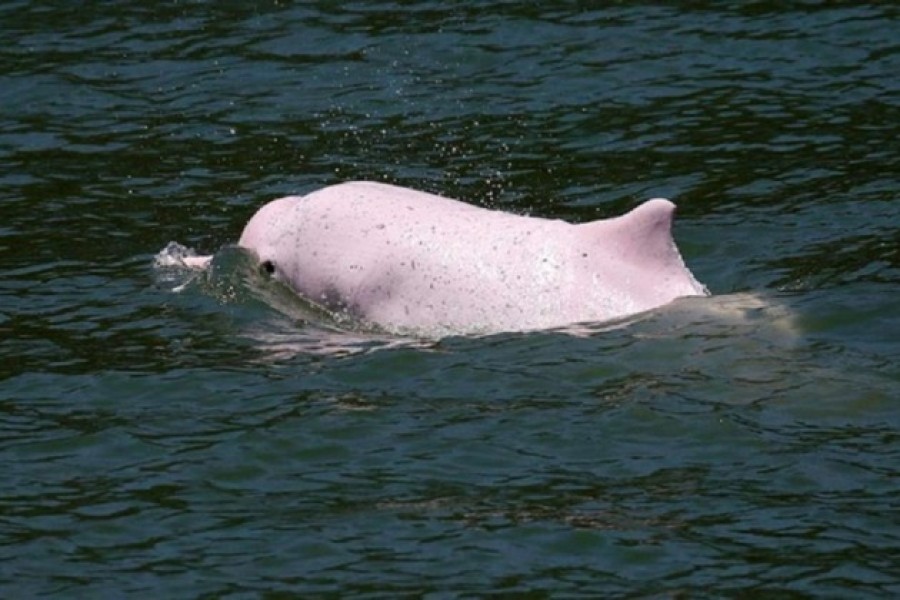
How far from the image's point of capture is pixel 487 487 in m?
10.8

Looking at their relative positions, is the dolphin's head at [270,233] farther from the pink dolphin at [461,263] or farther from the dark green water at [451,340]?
the dark green water at [451,340]

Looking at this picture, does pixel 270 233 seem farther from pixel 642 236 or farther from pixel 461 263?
pixel 642 236

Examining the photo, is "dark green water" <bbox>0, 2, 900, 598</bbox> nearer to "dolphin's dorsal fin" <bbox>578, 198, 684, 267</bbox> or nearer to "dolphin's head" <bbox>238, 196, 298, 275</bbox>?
"dolphin's head" <bbox>238, 196, 298, 275</bbox>

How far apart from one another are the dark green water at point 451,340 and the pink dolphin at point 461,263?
0.97ft

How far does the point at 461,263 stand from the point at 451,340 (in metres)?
0.61

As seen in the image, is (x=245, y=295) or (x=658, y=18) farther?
(x=658, y=18)

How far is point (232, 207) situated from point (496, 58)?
165 inches

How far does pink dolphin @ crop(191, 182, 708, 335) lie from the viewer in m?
12.9

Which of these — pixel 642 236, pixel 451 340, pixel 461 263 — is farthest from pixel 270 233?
pixel 642 236

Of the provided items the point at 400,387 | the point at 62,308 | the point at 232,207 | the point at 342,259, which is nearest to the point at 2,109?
the point at 232,207

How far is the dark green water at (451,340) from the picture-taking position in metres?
10.1

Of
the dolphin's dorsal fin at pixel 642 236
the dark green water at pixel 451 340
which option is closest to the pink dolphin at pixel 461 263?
the dolphin's dorsal fin at pixel 642 236

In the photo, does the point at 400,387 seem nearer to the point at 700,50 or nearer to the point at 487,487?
the point at 487,487

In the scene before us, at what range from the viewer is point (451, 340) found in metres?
12.9
